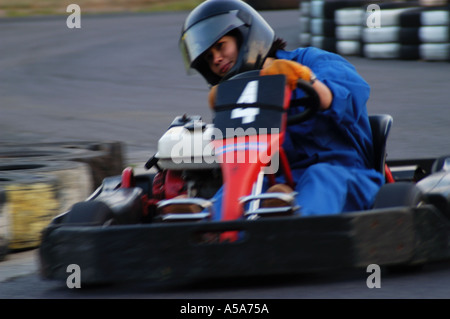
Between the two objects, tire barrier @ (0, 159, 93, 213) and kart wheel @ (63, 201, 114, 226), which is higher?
kart wheel @ (63, 201, 114, 226)

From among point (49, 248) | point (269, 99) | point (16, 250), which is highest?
point (269, 99)

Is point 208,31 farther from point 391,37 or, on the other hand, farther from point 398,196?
point 391,37

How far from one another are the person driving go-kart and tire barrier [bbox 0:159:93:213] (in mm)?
828

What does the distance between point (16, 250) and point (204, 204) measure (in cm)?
124

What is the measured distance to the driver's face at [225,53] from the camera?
364 cm

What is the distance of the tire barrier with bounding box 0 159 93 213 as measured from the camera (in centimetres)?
415

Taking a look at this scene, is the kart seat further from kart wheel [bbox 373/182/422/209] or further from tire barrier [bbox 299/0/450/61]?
tire barrier [bbox 299/0/450/61]

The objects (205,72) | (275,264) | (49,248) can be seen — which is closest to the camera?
(275,264)

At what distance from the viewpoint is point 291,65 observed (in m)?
3.29

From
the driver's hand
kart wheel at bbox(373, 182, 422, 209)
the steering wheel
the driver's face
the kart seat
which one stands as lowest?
kart wheel at bbox(373, 182, 422, 209)

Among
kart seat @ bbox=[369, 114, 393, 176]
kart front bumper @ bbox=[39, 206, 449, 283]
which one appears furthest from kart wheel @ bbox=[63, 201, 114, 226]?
kart seat @ bbox=[369, 114, 393, 176]
